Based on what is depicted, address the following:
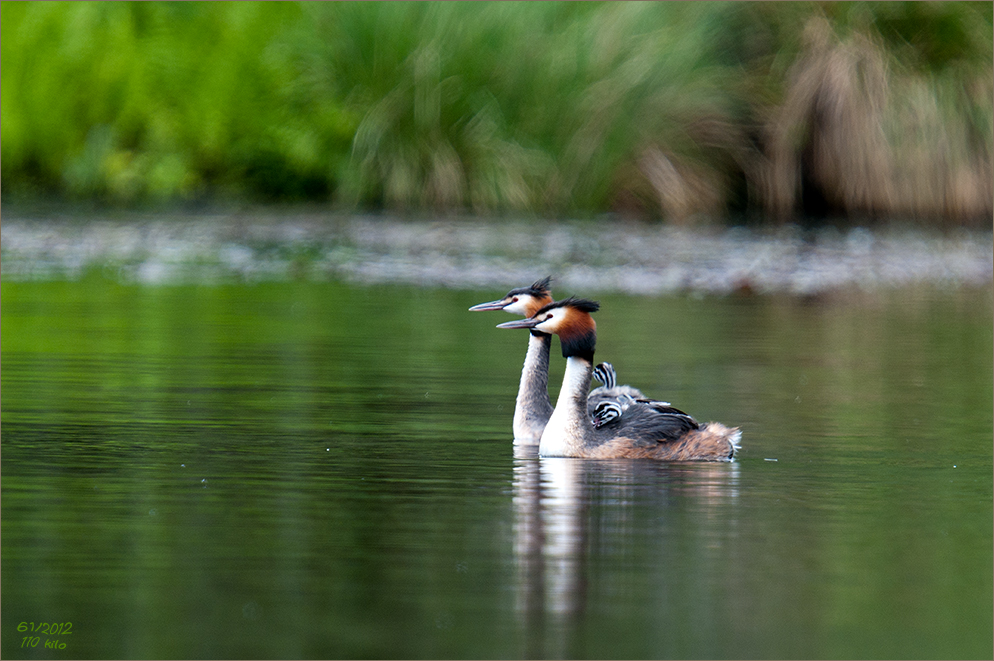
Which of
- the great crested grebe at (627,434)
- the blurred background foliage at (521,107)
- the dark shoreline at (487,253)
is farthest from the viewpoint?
the blurred background foliage at (521,107)

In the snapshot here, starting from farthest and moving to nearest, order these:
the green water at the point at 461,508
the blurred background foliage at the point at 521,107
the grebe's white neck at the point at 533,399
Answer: the blurred background foliage at the point at 521,107, the grebe's white neck at the point at 533,399, the green water at the point at 461,508

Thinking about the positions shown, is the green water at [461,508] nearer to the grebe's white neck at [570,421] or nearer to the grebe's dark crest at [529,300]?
the grebe's white neck at [570,421]

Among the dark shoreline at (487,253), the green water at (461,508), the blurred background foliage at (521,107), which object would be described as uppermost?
the blurred background foliage at (521,107)

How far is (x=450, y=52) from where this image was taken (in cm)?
2217

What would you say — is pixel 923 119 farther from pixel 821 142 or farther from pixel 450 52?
pixel 450 52

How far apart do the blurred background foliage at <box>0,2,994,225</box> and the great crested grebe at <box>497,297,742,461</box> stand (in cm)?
1493

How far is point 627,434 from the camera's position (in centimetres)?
737

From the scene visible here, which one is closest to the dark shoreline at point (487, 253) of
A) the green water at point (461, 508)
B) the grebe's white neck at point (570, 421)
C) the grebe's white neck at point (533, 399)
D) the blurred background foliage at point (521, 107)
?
the blurred background foliage at point (521, 107)

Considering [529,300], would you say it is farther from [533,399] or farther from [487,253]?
[487,253]

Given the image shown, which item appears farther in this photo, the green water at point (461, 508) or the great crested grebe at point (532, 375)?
the great crested grebe at point (532, 375)

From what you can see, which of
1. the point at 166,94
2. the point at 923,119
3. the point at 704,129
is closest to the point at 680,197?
the point at 704,129

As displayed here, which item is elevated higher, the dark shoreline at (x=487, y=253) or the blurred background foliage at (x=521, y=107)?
the blurred background foliage at (x=521, y=107)

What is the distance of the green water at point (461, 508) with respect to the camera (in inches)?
177

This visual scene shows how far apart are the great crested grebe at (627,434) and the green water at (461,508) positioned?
3.9 inches
